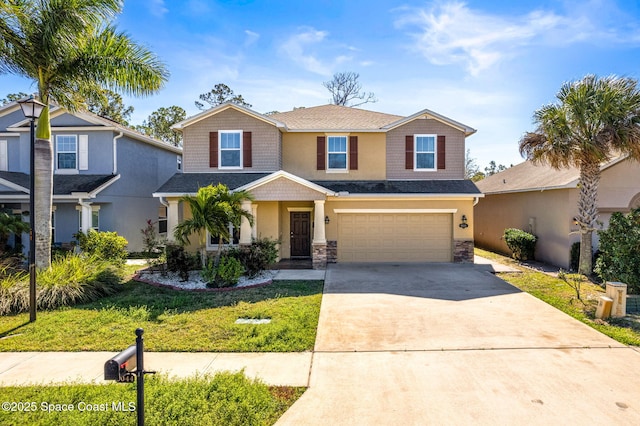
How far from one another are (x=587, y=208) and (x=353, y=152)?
860 centimetres

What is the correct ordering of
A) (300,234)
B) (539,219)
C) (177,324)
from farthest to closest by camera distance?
1. (300,234)
2. (539,219)
3. (177,324)

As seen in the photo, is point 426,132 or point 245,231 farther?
point 426,132

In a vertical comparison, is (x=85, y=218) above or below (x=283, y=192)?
below

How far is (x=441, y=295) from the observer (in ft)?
31.5

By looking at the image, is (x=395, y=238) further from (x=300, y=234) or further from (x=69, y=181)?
(x=69, y=181)

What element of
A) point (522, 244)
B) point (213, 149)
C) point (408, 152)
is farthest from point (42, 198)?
point (522, 244)

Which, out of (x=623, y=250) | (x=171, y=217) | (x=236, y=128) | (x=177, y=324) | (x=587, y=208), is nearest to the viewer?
(x=177, y=324)

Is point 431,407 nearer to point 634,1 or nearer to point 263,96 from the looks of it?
point 634,1

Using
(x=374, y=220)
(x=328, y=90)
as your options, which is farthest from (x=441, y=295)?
(x=328, y=90)

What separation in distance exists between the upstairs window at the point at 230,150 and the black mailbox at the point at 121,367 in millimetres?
12103

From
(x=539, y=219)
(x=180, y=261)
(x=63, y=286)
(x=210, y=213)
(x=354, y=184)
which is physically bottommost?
(x=63, y=286)

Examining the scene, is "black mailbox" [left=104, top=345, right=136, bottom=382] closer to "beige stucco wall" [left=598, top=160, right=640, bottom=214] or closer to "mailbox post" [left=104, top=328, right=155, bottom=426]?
"mailbox post" [left=104, top=328, right=155, bottom=426]

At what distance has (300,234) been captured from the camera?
15.5 meters

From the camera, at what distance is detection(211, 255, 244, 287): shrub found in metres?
10.5
